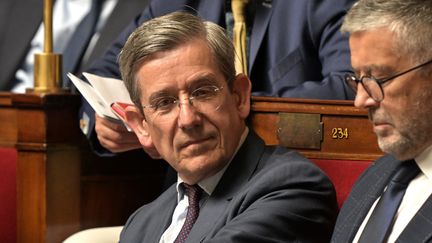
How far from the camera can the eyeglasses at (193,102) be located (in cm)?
259

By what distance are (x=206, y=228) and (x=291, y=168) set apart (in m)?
0.28

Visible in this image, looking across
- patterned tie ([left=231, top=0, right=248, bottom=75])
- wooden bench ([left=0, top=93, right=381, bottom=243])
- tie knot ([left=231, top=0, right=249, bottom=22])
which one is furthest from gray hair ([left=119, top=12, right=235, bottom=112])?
tie knot ([left=231, top=0, right=249, bottom=22])

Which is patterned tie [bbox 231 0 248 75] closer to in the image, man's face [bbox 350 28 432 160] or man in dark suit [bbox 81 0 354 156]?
man in dark suit [bbox 81 0 354 156]

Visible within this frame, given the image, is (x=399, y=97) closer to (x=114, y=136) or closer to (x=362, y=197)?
(x=362, y=197)

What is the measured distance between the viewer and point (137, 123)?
2.87 metres

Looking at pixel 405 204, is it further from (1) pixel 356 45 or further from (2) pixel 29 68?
(2) pixel 29 68

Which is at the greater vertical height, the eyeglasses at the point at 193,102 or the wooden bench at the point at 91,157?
the eyeglasses at the point at 193,102

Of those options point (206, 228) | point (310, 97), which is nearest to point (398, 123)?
point (206, 228)

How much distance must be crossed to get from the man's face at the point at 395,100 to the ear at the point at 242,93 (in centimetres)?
58

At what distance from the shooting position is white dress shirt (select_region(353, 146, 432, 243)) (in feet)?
7.01

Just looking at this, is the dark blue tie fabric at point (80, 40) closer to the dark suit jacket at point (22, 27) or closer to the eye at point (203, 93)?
the dark suit jacket at point (22, 27)

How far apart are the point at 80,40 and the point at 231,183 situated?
263 cm

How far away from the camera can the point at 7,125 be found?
3809 mm

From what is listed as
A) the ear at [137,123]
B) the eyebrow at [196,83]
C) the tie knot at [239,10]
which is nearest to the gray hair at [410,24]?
the eyebrow at [196,83]
